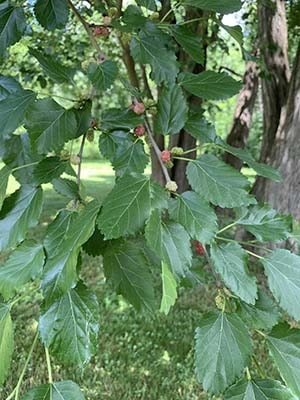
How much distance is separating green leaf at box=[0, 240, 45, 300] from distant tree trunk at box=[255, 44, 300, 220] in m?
2.48

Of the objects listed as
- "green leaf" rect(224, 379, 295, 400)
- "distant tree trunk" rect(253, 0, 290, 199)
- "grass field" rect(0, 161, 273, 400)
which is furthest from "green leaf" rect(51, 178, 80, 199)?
"distant tree trunk" rect(253, 0, 290, 199)

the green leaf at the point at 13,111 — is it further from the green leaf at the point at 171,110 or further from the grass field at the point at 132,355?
the grass field at the point at 132,355

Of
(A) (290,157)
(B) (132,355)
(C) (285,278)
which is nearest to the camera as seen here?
(C) (285,278)

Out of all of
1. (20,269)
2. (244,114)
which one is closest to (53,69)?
(20,269)

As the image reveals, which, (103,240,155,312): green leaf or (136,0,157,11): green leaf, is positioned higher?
(136,0,157,11): green leaf

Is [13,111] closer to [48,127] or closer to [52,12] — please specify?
[48,127]

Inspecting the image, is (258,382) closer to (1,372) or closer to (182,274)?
(182,274)

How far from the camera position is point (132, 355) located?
1884 mm

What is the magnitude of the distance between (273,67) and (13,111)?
297 cm

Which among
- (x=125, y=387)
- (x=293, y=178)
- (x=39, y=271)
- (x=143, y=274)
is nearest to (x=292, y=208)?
(x=293, y=178)

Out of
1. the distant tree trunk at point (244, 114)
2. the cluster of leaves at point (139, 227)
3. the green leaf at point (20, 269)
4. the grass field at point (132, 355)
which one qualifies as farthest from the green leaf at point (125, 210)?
the distant tree trunk at point (244, 114)

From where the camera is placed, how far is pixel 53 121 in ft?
1.97

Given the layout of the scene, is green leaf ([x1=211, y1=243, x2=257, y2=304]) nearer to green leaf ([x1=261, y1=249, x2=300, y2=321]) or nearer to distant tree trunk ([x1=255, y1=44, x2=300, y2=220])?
green leaf ([x1=261, y1=249, x2=300, y2=321])

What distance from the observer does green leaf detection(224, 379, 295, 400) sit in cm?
50
